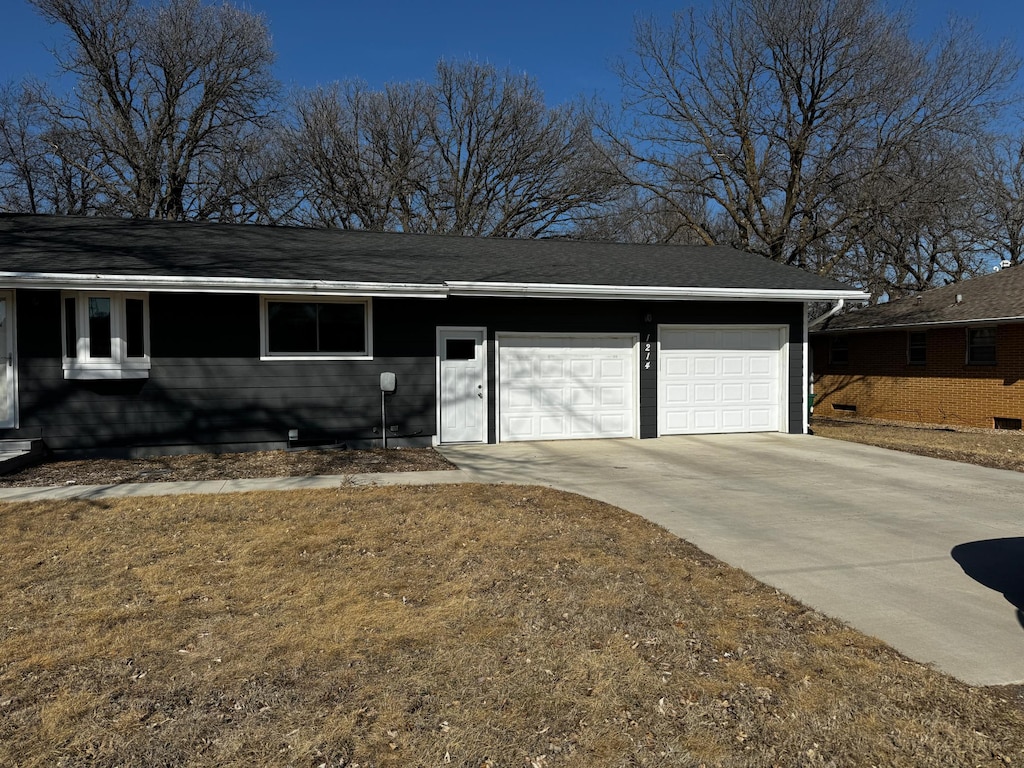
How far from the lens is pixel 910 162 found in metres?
19.2

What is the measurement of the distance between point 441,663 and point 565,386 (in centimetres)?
880

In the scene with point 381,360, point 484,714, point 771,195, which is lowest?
point 484,714

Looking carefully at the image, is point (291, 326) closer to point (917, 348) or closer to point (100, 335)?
point (100, 335)

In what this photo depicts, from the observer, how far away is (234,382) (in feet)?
33.9

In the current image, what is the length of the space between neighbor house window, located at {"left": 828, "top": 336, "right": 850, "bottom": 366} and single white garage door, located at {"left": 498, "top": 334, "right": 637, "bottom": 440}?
11.6m

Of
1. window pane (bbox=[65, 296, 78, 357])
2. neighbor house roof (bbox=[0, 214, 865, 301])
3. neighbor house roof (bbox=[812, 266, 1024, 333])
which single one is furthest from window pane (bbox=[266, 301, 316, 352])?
neighbor house roof (bbox=[812, 266, 1024, 333])

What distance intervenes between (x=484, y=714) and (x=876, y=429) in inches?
595

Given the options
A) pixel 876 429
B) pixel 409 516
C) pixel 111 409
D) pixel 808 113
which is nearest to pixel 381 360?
pixel 111 409

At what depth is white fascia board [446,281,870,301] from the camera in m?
Answer: 10.8

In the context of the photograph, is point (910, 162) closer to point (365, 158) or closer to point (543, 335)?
point (543, 335)

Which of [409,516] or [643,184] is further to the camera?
[643,184]

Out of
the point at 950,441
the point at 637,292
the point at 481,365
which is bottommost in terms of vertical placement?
the point at 950,441

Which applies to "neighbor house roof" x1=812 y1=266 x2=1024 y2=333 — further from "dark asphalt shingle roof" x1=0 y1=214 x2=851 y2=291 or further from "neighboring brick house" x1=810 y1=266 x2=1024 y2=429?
"dark asphalt shingle roof" x1=0 y1=214 x2=851 y2=291

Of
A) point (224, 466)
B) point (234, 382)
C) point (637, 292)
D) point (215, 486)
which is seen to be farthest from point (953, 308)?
point (215, 486)
